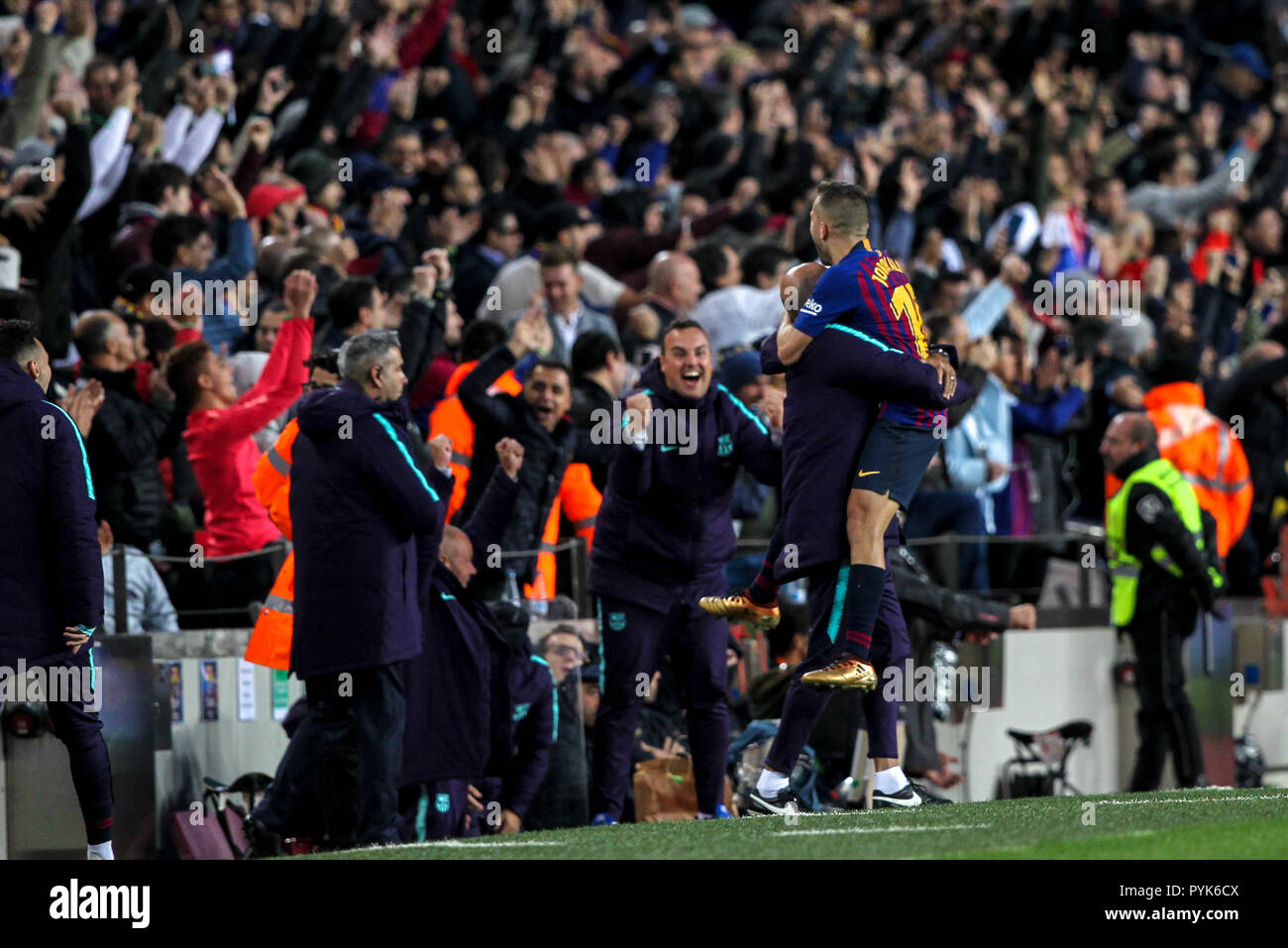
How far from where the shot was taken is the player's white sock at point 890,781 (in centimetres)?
829

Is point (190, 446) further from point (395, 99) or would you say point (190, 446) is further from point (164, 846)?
point (395, 99)

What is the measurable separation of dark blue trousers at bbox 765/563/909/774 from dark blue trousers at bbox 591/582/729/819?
1.42 meters

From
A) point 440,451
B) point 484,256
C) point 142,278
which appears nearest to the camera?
point 440,451

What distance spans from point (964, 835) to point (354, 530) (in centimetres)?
319

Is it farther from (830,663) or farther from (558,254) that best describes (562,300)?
(830,663)

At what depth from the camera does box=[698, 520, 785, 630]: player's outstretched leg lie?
8.39 meters

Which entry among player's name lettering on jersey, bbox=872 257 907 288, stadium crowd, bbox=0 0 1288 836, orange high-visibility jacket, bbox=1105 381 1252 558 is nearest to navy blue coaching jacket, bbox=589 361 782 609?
stadium crowd, bbox=0 0 1288 836

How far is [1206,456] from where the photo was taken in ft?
46.2

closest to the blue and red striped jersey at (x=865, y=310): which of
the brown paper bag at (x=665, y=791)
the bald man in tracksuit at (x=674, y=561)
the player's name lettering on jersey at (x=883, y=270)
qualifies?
the player's name lettering on jersey at (x=883, y=270)

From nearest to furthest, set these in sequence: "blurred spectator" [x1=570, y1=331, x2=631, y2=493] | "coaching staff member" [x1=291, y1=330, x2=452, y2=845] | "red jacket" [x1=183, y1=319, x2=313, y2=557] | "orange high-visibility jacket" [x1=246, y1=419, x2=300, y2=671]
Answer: "coaching staff member" [x1=291, y1=330, x2=452, y2=845] < "orange high-visibility jacket" [x1=246, y1=419, x2=300, y2=671] < "red jacket" [x1=183, y1=319, x2=313, y2=557] < "blurred spectator" [x1=570, y1=331, x2=631, y2=493]

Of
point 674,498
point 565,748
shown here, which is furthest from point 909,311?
point 565,748

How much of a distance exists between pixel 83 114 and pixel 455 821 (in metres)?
5.37

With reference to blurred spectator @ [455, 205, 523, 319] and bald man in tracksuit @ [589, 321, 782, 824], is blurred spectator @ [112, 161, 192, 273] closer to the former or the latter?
blurred spectator @ [455, 205, 523, 319]

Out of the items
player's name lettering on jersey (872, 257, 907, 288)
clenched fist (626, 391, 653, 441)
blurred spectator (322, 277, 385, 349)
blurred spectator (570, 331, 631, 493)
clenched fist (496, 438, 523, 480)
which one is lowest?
clenched fist (496, 438, 523, 480)
